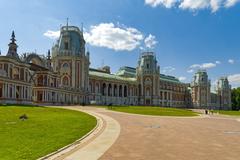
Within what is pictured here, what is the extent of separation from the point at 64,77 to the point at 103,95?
1231 inches

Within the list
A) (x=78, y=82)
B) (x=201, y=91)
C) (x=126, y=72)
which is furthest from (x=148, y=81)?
(x=78, y=82)

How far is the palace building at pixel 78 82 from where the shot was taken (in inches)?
3034

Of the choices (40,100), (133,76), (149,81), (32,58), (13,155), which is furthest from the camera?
(133,76)

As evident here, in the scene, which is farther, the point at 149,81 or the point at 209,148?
the point at 149,81

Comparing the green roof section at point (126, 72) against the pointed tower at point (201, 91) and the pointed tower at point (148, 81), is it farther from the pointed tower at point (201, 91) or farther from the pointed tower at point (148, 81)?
the pointed tower at point (201, 91)

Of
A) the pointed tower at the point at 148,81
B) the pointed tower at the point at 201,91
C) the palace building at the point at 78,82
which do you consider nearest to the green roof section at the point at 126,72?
the palace building at the point at 78,82

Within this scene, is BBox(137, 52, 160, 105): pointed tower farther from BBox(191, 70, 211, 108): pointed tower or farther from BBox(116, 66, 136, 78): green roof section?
BBox(191, 70, 211, 108): pointed tower

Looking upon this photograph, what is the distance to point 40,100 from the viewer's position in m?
90.4

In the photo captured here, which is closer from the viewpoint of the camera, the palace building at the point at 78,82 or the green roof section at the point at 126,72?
the palace building at the point at 78,82

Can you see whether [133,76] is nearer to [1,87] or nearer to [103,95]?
[103,95]

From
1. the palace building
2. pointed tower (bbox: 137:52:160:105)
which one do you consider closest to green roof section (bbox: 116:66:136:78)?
the palace building

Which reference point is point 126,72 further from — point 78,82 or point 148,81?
point 78,82

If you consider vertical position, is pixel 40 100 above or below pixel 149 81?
below

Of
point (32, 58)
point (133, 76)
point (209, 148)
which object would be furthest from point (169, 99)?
point (209, 148)
